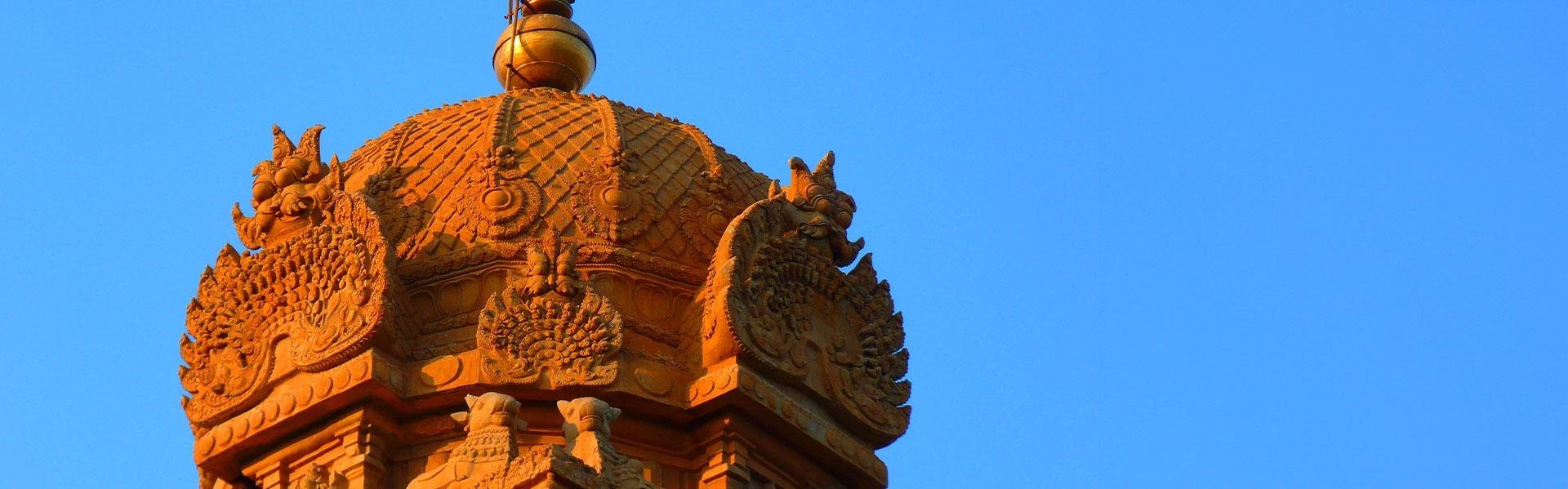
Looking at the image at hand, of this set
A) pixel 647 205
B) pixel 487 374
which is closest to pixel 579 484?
pixel 487 374

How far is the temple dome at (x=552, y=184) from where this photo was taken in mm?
30812

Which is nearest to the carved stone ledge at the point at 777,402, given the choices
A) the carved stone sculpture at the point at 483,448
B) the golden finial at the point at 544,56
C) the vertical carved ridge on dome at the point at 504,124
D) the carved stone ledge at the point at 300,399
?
the carved stone sculpture at the point at 483,448

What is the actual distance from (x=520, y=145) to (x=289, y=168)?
2.07 m

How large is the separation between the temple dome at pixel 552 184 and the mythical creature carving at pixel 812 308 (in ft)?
2.22

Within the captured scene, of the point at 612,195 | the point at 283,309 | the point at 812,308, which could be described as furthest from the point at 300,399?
the point at 812,308

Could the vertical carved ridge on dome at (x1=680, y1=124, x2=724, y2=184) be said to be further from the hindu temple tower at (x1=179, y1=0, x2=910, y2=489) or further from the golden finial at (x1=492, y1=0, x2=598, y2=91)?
the golden finial at (x1=492, y1=0, x2=598, y2=91)

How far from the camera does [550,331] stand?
2953cm

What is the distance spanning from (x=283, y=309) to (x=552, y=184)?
258 centimetres

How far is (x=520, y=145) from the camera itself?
31.8m

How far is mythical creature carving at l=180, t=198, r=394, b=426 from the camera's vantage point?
29734mm

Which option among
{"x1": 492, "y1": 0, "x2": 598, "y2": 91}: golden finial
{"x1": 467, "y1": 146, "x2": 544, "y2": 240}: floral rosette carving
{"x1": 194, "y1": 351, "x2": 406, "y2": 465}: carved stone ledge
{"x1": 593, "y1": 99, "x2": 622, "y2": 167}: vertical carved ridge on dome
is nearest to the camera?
{"x1": 194, "y1": 351, "x2": 406, "y2": 465}: carved stone ledge

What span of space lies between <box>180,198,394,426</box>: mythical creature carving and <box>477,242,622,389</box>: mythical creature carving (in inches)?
39.3

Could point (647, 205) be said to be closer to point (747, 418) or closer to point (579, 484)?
point (747, 418)

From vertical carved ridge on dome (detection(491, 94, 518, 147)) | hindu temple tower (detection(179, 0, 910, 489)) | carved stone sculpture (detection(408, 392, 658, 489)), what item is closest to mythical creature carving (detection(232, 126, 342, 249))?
hindu temple tower (detection(179, 0, 910, 489))
